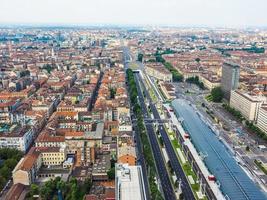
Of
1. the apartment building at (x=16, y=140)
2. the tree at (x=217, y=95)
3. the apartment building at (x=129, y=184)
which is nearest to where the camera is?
the apartment building at (x=129, y=184)

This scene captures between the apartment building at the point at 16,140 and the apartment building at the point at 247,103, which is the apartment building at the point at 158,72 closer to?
the apartment building at the point at 247,103

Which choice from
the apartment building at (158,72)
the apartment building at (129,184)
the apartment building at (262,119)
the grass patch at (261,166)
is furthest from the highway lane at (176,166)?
the apartment building at (158,72)

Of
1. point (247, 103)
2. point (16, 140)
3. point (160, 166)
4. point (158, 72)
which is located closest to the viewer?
point (160, 166)

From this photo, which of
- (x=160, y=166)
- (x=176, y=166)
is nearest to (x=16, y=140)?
(x=160, y=166)

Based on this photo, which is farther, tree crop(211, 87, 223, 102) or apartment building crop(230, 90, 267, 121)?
tree crop(211, 87, 223, 102)

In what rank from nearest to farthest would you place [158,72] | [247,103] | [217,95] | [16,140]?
[16,140], [247,103], [217,95], [158,72]

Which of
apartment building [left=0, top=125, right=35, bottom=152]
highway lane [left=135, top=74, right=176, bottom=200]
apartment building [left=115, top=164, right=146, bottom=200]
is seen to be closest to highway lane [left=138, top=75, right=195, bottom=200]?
highway lane [left=135, top=74, right=176, bottom=200]

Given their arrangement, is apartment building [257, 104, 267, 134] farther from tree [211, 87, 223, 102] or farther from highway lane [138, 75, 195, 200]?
tree [211, 87, 223, 102]

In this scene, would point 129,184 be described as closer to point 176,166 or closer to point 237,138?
point 176,166

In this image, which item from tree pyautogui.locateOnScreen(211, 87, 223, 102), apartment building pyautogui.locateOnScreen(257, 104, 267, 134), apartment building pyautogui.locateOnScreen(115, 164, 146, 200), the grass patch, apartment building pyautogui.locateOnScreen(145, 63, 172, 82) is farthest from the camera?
apartment building pyautogui.locateOnScreen(145, 63, 172, 82)

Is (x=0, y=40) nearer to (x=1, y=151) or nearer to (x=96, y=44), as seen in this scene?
(x=96, y=44)

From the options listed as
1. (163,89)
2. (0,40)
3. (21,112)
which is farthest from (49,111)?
(0,40)
